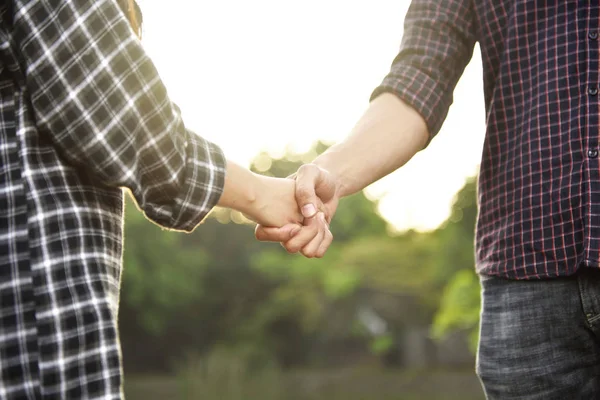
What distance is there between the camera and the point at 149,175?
1213 mm

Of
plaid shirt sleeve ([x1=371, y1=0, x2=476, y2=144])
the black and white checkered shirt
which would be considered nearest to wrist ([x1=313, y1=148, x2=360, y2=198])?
plaid shirt sleeve ([x1=371, y1=0, x2=476, y2=144])

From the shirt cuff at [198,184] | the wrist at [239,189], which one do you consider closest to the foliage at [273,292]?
the wrist at [239,189]

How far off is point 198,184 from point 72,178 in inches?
8.4

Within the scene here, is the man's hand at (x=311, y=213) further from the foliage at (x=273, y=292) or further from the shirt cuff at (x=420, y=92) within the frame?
the foliage at (x=273, y=292)

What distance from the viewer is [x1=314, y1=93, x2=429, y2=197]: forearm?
6.16ft

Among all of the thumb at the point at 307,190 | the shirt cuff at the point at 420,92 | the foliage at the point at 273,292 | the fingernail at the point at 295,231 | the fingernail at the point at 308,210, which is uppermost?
the shirt cuff at the point at 420,92

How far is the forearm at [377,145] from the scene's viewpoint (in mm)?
1877

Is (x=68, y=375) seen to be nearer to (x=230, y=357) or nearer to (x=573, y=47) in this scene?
(x=573, y=47)

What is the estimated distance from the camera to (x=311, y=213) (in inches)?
73.9

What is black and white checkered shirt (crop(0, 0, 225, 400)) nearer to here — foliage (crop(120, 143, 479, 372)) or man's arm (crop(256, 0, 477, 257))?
man's arm (crop(256, 0, 477, 257))

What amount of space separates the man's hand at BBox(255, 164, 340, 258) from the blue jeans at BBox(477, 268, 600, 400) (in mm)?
569

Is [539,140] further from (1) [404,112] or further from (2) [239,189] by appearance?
(2) [239,189]

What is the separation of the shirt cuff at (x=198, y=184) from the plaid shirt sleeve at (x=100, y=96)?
23mm

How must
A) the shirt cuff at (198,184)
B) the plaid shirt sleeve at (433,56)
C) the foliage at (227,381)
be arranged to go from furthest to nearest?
the foliage at (227,381) → the plaid shirt sleeve at (433,56) → the shirt cuff at (198,184)
